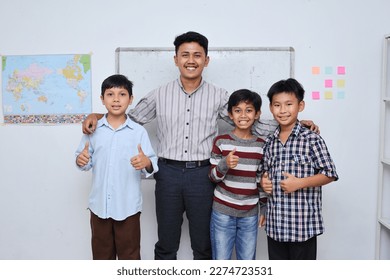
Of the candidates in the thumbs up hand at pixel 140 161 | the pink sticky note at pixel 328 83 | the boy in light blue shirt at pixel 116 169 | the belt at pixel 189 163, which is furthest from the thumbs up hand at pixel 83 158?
the pink sticky note at pixel 328 83

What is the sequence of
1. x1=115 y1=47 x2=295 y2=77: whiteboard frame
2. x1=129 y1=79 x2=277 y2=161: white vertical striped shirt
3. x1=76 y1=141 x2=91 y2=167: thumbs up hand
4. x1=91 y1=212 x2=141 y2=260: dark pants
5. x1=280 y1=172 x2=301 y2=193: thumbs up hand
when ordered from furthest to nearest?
1. x1=115 y1=47 x2=295 y2=77: whiteboard frame
2. x1=129 y1=79 x2=277 y2=161: white vertical striped shirt
3. x1=91 y1=212 x2=141 y2=260: dark pants
4. x1=76 y1=141 x2=91 y2=167: thumbs up hand
5. x1=280 y1=172 x2=301 y2=193: thumbs up hand

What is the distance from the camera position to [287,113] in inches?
65.5

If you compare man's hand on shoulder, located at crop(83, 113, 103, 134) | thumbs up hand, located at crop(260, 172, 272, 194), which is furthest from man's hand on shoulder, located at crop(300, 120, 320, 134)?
man's hand on shoulder, located at crop(83, 113, 103, 134)

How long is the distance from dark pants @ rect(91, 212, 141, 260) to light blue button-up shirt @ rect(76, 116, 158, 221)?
51mm

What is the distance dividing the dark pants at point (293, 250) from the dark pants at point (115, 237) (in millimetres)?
703

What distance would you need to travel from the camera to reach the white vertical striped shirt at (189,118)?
6.24ft

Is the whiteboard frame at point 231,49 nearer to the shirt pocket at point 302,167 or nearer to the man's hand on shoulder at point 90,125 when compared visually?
the man's hand on shoulder at point 90,125

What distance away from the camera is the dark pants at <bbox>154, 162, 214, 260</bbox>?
1.88 metres

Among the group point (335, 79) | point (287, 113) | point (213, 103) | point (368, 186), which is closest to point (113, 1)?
point (213, 103)

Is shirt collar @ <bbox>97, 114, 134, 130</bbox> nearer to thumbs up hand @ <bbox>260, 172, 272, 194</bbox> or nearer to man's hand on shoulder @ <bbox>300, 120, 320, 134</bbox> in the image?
thumbs up hand @ <bbox>260, 172, 272, 194</bbox>
